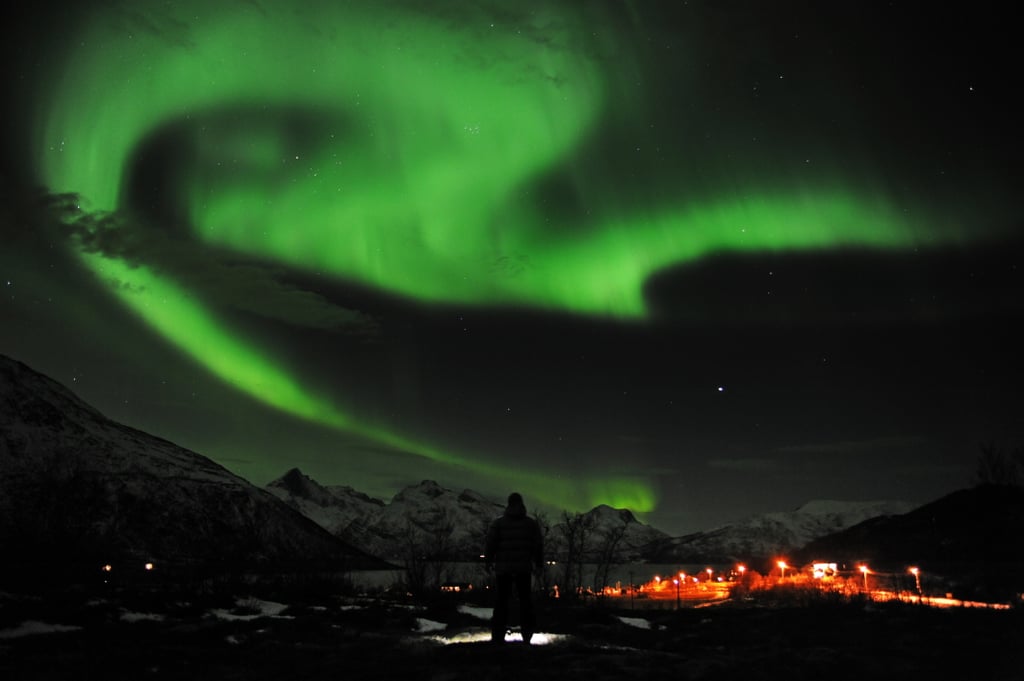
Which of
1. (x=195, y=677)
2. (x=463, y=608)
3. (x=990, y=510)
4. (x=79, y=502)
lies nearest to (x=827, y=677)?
(x=195, y=677)

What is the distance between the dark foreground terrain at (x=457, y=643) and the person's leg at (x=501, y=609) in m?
0.36

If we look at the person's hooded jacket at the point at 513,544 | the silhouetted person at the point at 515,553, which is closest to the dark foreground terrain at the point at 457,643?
the silhouetted person at the point at 515,553

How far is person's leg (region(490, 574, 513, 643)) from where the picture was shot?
43.5 ft

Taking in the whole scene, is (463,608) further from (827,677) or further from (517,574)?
(827,677)

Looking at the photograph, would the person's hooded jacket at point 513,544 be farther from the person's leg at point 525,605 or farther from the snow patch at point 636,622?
the snow patch at point 636,622

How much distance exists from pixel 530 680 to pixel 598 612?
12.2 meters

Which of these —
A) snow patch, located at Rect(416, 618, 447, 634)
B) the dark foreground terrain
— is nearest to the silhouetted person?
the dark foreground terrain

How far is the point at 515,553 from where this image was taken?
13.9 meters

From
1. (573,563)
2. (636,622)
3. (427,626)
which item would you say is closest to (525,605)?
(427,626)

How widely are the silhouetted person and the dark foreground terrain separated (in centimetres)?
97

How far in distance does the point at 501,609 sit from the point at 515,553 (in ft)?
3.24

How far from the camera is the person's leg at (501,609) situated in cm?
1325

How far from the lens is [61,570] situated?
3127 centimetres

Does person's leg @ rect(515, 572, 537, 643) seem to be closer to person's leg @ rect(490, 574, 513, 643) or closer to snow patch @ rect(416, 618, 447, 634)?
person's leg @ rect(490, 574, 513, 643)
